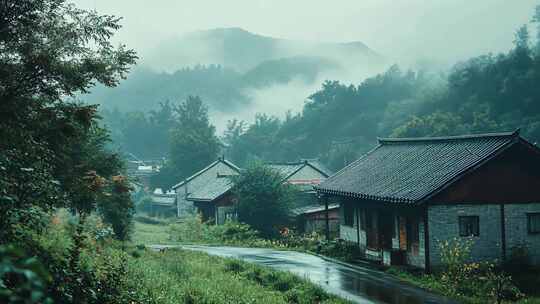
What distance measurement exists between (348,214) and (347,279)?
8.84 metres

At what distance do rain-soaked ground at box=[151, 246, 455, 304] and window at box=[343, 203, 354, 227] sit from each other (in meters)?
2.93

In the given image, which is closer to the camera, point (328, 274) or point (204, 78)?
point (328, 274)

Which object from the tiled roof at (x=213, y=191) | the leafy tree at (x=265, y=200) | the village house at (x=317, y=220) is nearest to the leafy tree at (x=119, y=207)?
the leafy tree at (x=265, y=200)

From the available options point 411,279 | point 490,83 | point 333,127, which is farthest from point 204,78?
point 411,279

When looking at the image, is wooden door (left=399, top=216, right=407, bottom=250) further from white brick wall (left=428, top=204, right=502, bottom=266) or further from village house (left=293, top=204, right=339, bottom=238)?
village house (left=293, top=204, right=339, bottom=238)

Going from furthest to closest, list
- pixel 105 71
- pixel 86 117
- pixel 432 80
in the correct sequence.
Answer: pixel 432 80 < pixel 105 71 < pixel 86 117

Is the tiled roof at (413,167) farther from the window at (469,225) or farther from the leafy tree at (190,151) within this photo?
the leafy tree at (190,151)

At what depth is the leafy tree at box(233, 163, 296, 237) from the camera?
120 ft

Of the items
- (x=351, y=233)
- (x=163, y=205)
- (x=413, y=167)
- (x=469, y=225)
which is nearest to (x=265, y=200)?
(x=351, y=233)

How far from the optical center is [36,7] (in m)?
12.1

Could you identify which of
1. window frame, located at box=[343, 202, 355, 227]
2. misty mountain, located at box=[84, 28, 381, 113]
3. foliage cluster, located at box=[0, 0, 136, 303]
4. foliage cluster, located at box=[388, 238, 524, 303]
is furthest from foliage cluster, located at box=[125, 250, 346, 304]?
misty mountain, located at box=[84, 28, 381, 113]

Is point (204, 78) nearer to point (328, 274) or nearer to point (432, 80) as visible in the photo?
point (432, 80)

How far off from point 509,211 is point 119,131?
96.1 meters

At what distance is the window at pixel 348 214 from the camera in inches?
1111
